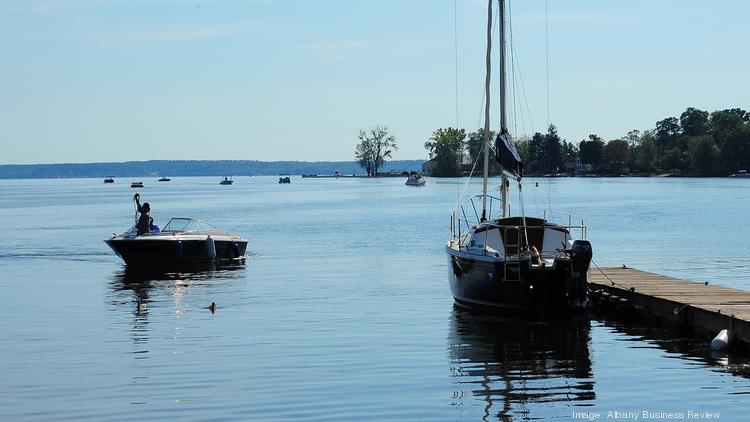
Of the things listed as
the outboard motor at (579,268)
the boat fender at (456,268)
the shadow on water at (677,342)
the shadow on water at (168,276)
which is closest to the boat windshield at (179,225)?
the shadow on water at (168,276)

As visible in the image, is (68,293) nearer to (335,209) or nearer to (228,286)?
(228,286)

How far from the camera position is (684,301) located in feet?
96.1

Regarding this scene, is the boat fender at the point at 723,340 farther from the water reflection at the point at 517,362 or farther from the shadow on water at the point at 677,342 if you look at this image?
the water reflection at the point at 517,362

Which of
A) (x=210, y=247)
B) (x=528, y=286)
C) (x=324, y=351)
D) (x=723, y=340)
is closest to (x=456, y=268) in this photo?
(x=528, y=286)

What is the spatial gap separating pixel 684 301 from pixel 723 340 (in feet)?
12.8

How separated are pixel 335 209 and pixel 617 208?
29.9 m

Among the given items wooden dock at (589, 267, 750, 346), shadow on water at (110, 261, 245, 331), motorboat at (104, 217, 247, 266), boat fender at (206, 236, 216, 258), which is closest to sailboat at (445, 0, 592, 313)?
wooden dock at (589, 267, 750, 346)

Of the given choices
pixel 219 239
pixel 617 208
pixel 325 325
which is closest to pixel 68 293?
pixel 219 239

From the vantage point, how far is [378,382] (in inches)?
901

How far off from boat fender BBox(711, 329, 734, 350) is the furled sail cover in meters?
9.67

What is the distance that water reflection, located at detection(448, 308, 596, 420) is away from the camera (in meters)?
21.7

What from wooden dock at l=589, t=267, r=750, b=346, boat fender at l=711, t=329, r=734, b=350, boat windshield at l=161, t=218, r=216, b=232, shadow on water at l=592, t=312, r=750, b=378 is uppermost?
boat windshield at l=161, t=218, r=216, b=232

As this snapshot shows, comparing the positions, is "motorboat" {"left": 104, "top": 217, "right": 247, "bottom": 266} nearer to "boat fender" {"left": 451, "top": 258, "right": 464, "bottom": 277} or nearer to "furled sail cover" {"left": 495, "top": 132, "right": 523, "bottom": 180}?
"boat fender" {"left": 451, "top": 258, "right": 464, "bottom": 277}

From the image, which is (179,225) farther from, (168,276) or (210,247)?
(168,276)
